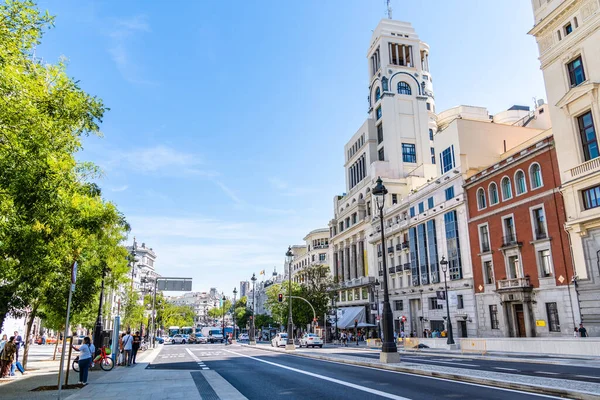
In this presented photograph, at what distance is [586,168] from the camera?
31312mm

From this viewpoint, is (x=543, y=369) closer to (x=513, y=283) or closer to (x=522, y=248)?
(x=513, y=283)

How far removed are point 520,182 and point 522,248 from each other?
19.4 ft

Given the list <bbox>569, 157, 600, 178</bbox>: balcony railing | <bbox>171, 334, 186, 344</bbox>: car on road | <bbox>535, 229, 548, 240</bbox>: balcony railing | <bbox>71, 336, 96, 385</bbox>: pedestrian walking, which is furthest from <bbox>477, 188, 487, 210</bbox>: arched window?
<bbox>171, 334, 186, 344</bbox>: car on road

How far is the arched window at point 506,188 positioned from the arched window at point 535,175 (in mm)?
2656

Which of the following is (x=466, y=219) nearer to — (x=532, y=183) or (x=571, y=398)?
(x=532, y=183)

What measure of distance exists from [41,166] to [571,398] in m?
11.9

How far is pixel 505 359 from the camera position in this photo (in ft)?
77.1

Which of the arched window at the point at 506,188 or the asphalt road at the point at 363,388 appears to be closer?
the asphalt road at the point at 363,388

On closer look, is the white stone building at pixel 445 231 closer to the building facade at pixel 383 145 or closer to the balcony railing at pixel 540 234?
the building facade at pixel 383 145

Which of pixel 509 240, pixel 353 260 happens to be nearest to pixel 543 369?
pixel 509 240

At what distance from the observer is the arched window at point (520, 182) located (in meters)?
37.8

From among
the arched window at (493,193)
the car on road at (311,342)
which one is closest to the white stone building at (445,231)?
the arched window at (493,193)

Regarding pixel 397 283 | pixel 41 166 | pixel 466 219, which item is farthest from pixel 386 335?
pixel 397 283

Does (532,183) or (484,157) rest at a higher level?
(484,157)
